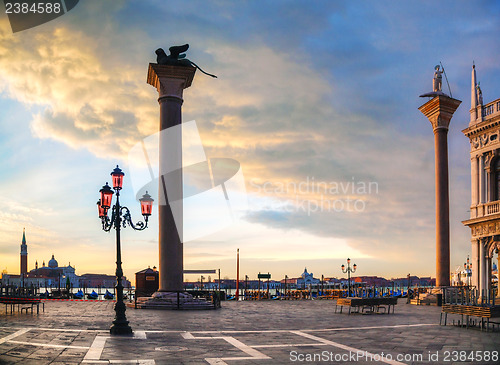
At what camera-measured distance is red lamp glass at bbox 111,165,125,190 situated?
14.1 m

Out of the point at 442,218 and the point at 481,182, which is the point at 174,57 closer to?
the point at 442,218

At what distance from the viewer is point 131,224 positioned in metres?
15.6

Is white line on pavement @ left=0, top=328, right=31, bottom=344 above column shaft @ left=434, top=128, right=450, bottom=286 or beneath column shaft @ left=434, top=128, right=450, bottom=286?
beneath

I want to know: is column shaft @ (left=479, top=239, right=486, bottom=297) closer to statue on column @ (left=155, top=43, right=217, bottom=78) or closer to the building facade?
the building facade

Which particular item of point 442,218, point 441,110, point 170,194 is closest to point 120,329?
point 170,194

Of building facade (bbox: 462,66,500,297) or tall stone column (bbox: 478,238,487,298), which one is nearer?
building facade (bbox: 462,66,500,297)

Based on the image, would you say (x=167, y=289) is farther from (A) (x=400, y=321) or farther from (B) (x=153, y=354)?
(B) (x=153, y=354)

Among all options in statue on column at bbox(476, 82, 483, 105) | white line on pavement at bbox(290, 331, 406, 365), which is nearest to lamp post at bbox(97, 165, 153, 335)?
white line on pavement at bbox(290, 331, 406, 365)

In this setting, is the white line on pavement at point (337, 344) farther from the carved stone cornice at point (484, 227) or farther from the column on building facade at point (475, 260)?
the column on building facade at point (475, 260)

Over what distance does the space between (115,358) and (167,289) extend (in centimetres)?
1412

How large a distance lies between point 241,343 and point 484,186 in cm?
2532

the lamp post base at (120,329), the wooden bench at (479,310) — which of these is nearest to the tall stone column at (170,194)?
the lamp post base at (120,329)

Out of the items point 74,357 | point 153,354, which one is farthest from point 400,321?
point 74,357

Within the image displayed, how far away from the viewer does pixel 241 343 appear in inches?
479
